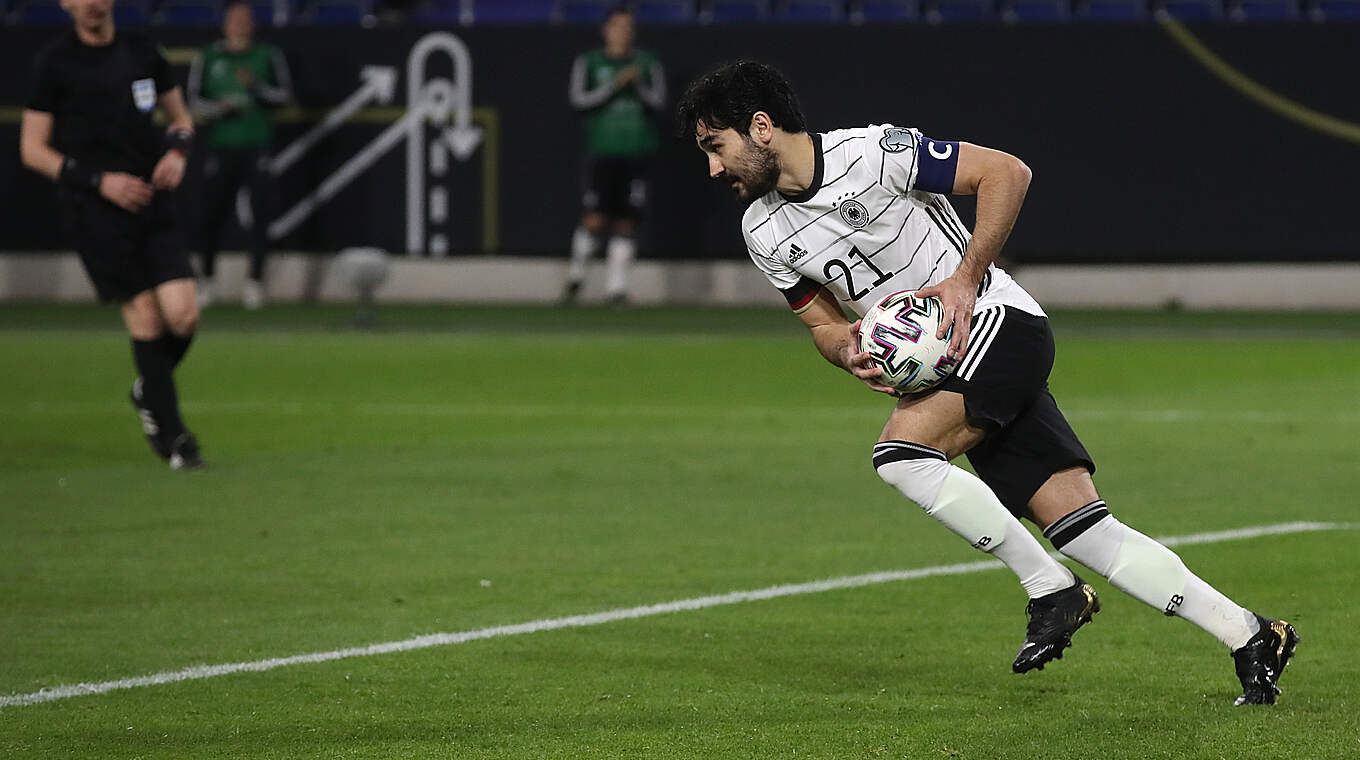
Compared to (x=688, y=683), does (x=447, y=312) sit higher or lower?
lower

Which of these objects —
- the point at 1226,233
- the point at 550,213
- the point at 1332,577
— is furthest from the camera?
the point at 550,213

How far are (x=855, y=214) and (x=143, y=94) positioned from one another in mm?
6018

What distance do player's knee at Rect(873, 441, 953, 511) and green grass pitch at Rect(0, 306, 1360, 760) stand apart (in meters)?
0.59

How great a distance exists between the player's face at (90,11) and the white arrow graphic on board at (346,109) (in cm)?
1205

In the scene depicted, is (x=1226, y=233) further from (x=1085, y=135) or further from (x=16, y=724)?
(x=16, y=724)

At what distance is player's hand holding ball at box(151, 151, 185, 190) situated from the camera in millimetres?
10148

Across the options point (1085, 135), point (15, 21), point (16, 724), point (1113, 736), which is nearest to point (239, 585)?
point (16, 724)

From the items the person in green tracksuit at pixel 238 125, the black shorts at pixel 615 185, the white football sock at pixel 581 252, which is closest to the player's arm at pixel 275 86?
the person in green tracksuit at pixel 238 125

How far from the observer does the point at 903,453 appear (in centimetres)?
535

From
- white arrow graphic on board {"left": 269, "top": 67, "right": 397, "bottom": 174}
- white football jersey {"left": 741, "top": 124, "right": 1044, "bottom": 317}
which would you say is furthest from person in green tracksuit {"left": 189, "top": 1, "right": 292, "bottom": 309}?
white football jersey {"left": 741, "top": 124, "right": 1044, "bottom": 317}

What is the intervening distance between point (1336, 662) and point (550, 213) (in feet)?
55.1

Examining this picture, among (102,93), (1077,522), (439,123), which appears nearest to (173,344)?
(102,93)

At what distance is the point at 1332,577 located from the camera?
7312mm

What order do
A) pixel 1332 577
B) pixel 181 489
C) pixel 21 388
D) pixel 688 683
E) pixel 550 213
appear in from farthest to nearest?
1. pixel 550 213
2. pixel 21 388
3. pixel 181 489
4. pixel 1332 577
5. pixel 688 683
